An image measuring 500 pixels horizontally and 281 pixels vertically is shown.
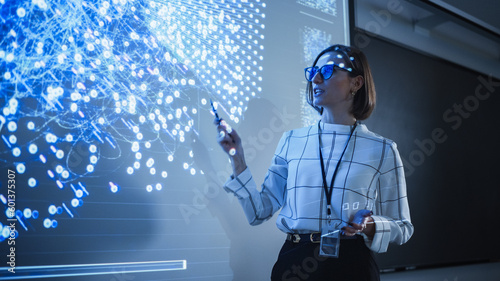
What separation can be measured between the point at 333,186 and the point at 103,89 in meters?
0.88

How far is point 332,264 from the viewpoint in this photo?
1335mm

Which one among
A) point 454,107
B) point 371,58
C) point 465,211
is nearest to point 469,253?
point 465,211

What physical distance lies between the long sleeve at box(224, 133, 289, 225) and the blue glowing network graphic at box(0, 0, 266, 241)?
303 mm

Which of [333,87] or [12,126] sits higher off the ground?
[333,87]

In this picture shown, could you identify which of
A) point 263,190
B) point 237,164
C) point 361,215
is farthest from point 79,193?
point 361,215

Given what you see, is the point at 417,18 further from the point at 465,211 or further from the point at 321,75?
the point at 321,75

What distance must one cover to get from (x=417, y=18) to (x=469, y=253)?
1.86 meters

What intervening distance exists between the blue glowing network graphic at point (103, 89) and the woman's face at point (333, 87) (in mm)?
454

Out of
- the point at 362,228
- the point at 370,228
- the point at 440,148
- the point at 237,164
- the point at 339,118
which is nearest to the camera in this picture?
the point at 362,228

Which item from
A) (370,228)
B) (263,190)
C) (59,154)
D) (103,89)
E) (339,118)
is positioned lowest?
(370,228)

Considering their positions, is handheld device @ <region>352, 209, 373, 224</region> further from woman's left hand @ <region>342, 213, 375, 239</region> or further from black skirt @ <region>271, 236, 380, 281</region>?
black skirt @ <region>271, 236, 380, 281</region>

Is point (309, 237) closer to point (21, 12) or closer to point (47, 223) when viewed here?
point (47, 223)

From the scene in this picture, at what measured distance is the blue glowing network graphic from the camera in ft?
4.25

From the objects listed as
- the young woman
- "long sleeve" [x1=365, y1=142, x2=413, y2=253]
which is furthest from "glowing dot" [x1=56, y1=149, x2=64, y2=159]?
"long sleeve" [x1=365, y1=142, x2=413, y2=253]
